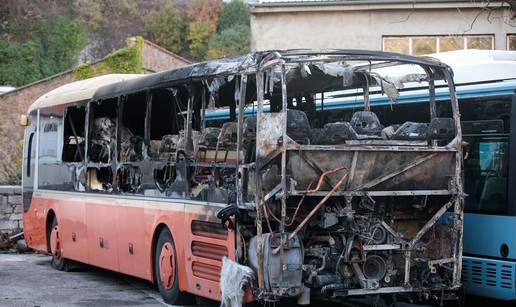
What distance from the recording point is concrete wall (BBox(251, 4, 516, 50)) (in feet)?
92.7

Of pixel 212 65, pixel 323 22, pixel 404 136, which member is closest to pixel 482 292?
pixel 404 136

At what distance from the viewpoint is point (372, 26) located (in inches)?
1121

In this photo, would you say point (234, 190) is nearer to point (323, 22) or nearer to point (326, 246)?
point (326, 246)

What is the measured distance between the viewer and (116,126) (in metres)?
13.8

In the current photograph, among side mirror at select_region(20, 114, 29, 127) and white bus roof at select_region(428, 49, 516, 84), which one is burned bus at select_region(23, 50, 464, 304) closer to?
white bus roof at select_region(428, 49, 516, 84)

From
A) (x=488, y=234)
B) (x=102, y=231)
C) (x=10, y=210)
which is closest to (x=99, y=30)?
(x=10, y=210)

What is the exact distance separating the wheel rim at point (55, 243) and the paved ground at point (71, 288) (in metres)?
0.33

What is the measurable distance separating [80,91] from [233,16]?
61827 mm

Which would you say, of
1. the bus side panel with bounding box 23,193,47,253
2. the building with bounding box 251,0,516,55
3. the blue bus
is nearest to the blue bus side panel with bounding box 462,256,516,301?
the blue bus

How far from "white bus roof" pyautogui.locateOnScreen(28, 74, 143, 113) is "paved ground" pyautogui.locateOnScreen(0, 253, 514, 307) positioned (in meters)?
3.07

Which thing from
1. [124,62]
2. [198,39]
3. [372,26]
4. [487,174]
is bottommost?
[487,174]

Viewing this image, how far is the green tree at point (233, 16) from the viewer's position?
7606 cm

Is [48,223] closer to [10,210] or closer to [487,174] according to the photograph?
[10,210]

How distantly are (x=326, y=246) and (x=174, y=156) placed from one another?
2.94 meters
